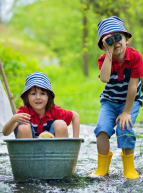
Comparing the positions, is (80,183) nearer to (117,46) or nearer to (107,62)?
(107,62)

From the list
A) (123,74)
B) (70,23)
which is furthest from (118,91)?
(70,23)

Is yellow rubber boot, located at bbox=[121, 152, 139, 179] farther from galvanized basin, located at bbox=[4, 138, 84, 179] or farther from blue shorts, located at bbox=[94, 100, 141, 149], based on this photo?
galvanized basin, located at bbox=[4, 138, 84, 179]

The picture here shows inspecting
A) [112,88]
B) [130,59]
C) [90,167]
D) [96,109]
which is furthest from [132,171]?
[96,109]

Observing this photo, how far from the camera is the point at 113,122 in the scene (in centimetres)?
224

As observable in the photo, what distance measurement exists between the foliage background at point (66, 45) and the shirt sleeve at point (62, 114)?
272 cm

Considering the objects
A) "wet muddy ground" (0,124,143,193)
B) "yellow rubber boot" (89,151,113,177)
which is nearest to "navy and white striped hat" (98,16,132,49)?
"wet muddy ground" (0,124,143,193)

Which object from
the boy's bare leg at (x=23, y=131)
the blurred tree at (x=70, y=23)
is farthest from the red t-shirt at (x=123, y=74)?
the blurred tree at (x=70, y=23)

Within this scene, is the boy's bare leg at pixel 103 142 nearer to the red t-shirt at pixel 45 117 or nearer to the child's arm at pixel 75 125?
the child's arm at pixel 75 125

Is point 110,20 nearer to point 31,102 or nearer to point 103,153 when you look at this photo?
point 31,102

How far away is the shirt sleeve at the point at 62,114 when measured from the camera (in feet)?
7.40

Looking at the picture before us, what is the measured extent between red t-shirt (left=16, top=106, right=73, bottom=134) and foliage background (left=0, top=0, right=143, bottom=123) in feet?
8.93

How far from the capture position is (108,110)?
7.47ft

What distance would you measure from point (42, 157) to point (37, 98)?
0.56m

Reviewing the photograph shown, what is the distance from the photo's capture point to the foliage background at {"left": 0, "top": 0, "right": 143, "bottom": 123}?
5.82 m
